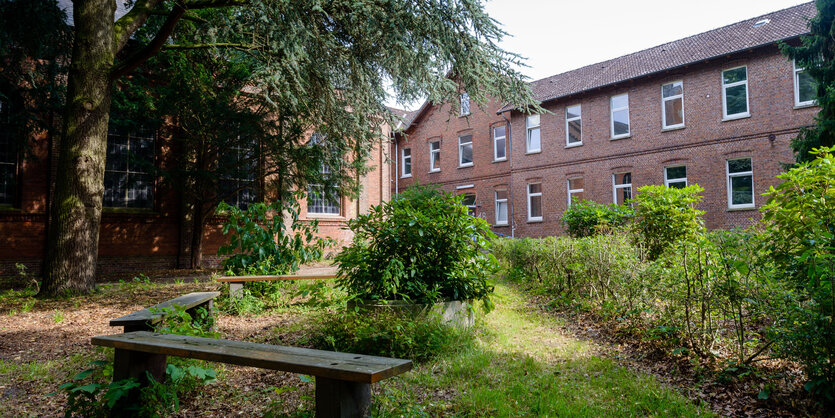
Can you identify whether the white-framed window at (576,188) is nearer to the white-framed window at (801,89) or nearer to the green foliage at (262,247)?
the white-framed window at (801,89)

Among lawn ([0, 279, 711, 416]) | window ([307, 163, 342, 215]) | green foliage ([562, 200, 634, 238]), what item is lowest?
lawn ([0, 279, 711, 416])

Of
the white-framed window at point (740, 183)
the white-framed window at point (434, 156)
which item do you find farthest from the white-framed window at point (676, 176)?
the white-framed window at point (434, 156)

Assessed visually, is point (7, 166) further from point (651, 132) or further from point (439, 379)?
point (651, 132)

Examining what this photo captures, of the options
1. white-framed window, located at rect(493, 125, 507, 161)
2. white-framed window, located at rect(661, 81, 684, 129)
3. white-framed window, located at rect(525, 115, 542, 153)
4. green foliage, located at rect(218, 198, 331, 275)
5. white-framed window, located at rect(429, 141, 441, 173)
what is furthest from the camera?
white-framed window, located at rect(429, 141, 441, 173)

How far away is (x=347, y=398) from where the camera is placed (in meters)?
2.43

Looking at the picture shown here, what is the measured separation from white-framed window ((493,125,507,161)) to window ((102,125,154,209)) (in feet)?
57.0

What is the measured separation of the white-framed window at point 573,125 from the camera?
76.2 feet

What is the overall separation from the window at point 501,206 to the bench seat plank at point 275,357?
23.9 metres

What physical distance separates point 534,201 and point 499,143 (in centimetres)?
413

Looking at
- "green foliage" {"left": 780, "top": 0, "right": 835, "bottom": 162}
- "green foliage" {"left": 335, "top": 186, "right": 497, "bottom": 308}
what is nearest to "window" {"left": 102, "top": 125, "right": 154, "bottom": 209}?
"green foliage" {"left": 335, "top": 186, "right": 497, "bottom": 308}

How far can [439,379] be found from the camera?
3967 millimetres

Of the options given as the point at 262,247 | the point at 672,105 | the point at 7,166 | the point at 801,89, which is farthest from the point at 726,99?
the point at 7,166

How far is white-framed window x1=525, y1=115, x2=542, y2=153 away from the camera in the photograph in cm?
2491

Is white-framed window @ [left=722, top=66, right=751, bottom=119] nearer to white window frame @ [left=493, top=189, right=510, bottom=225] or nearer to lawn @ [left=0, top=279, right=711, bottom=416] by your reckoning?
white window frame @ [left=493, top=189, right=510, bottom=225]
